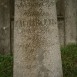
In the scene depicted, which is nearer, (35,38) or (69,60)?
(35,38)

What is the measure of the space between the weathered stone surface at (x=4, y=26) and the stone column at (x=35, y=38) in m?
6.26

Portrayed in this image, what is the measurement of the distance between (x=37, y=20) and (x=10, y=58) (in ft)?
16.4

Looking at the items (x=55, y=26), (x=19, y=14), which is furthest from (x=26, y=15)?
(x=55, y=26)

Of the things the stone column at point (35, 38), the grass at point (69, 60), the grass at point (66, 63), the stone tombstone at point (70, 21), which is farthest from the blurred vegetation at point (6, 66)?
the stone tombstone at point (70, 21)

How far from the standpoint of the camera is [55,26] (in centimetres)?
606

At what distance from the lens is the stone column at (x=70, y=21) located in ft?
41.8

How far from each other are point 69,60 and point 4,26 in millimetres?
3169

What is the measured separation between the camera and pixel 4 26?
40.2 ft

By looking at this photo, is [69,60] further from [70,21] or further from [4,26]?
[4,26]

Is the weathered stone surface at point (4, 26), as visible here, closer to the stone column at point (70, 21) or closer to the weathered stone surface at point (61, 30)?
the weathered stone surface at point (61, 30)

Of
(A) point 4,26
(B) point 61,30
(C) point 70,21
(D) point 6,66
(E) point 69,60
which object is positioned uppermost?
(C) point 70,21

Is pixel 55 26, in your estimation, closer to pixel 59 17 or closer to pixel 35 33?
pixel 35 33

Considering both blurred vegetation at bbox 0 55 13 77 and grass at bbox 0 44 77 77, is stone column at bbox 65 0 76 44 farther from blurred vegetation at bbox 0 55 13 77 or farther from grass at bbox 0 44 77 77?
blurred vegetation at bbox 0 55 13 77

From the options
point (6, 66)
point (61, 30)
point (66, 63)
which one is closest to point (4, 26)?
point (61, 30)
